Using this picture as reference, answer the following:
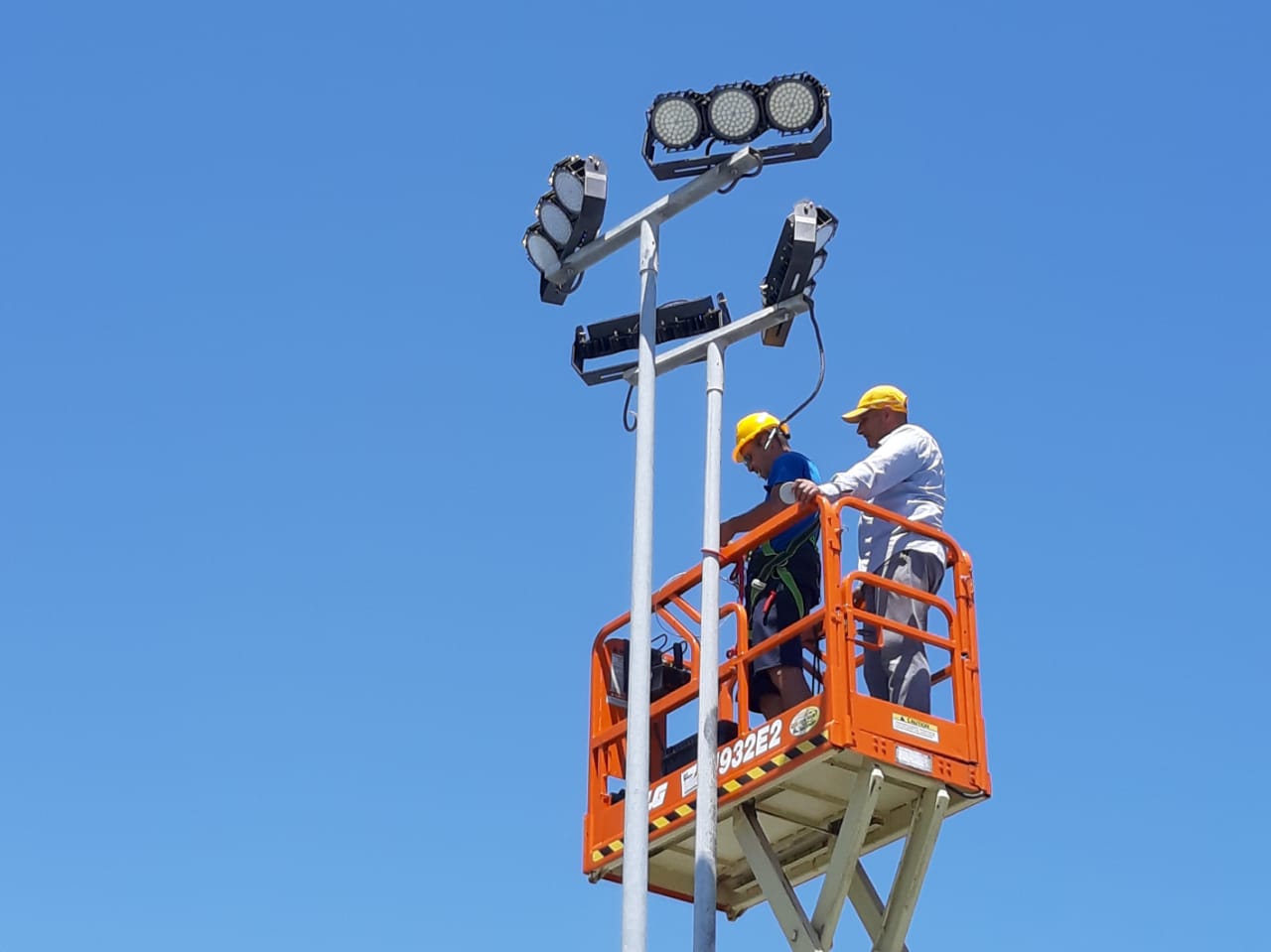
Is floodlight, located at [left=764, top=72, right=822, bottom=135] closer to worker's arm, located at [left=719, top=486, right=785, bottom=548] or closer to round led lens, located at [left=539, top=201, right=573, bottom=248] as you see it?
round led lens, located at [left=539, top=201, right=573, bottom=248]

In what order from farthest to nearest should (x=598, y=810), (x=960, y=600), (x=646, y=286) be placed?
(x=598, y=810), (x=960, y=600), (x=646, y=286)

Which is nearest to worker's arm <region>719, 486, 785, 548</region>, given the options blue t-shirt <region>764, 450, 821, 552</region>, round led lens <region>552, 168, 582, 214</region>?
blue t-shirt <region>764, 450, 821, 552</region>

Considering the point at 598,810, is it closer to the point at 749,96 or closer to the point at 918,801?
the point at 918,801

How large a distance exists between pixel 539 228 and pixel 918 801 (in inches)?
155

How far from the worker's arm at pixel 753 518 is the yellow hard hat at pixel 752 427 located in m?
0.49

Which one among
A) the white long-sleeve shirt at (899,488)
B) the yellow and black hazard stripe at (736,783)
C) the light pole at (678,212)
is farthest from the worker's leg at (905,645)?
the light pole at (678,212)

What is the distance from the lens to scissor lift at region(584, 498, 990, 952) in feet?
36.1

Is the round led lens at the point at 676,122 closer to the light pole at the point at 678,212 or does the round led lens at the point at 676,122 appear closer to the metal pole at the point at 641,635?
the light pole at the point at 678,212

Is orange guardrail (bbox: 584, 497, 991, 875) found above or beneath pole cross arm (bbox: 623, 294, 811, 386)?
beneath

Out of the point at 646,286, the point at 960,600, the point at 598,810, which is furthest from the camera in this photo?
the point at 598,810

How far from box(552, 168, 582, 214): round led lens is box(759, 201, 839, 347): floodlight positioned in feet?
3.87

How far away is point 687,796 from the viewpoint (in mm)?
11758

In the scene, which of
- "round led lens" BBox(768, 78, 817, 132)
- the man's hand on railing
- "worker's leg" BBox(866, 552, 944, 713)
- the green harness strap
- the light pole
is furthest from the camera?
the green harness strap

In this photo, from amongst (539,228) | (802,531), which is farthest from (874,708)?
(539,228)
